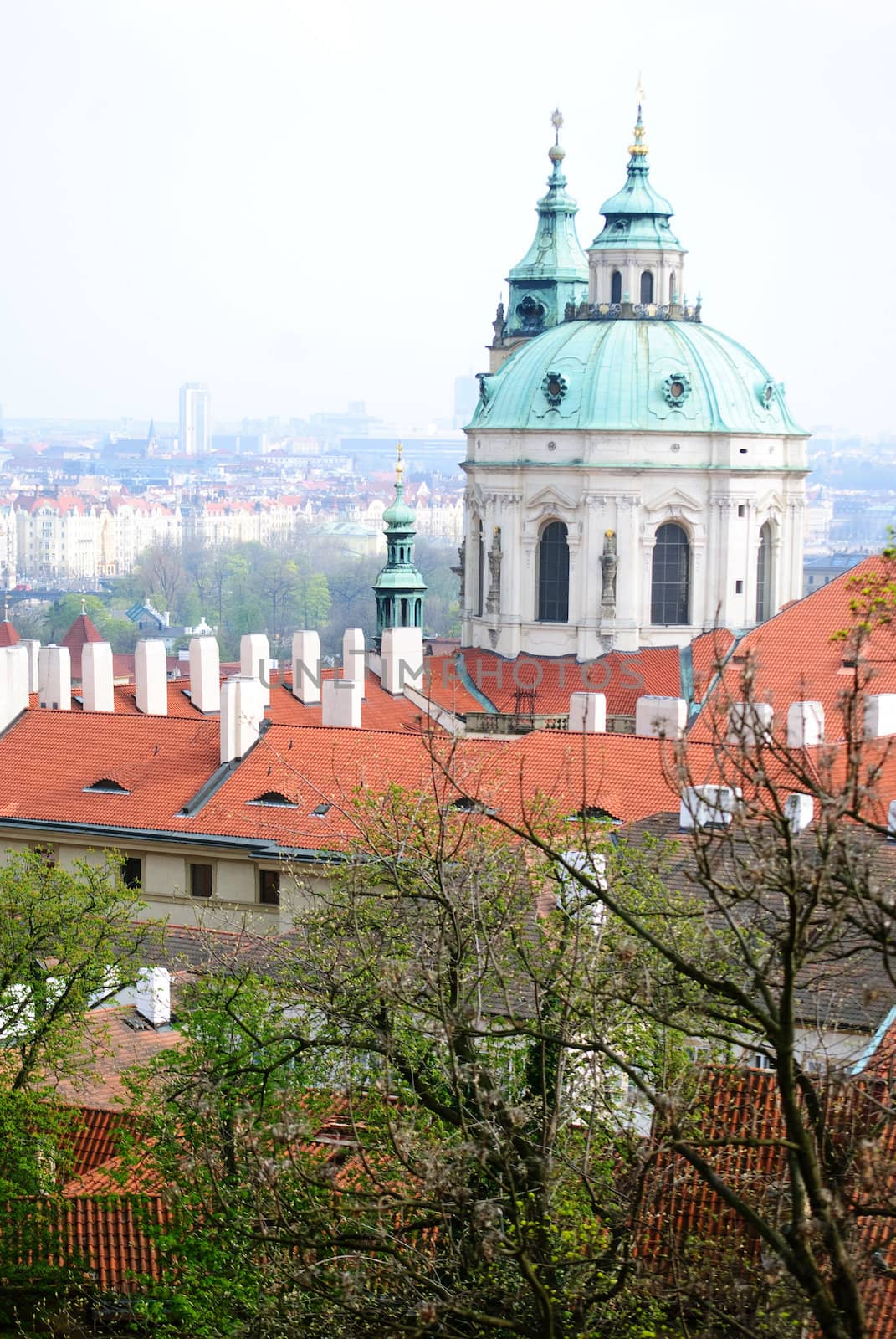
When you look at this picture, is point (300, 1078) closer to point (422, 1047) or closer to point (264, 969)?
point (422, 1047)

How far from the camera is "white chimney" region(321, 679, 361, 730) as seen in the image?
46.5 meters

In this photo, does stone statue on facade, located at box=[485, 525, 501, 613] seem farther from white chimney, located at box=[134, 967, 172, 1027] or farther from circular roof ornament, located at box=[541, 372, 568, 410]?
white chimney, located at box=[134, 967, 172, 1027]

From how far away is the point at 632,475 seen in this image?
205ft

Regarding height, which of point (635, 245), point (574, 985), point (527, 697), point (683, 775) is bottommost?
point (527, 697)

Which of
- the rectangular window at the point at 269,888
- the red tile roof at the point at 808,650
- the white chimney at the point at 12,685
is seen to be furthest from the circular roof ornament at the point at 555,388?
the rectangular window at the point at 269,888

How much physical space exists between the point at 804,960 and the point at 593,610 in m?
48.8

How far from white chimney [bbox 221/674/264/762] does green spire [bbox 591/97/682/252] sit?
2592cm

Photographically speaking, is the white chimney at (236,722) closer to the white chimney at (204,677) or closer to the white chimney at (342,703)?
the white chimney at (342,703)

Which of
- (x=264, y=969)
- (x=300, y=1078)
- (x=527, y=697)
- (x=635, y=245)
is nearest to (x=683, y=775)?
(x=300, y=1078)

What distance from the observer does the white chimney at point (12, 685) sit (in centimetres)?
4653

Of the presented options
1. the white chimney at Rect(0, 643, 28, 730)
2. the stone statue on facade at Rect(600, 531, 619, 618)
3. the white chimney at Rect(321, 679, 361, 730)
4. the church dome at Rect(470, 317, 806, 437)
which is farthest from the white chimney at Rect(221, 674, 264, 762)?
the church dome at Rect(470, 317, 806, 437)

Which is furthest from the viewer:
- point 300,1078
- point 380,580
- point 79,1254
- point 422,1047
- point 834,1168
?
point 380,580

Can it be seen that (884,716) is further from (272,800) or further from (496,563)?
(496,563)

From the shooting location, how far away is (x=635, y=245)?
64.9 meters
